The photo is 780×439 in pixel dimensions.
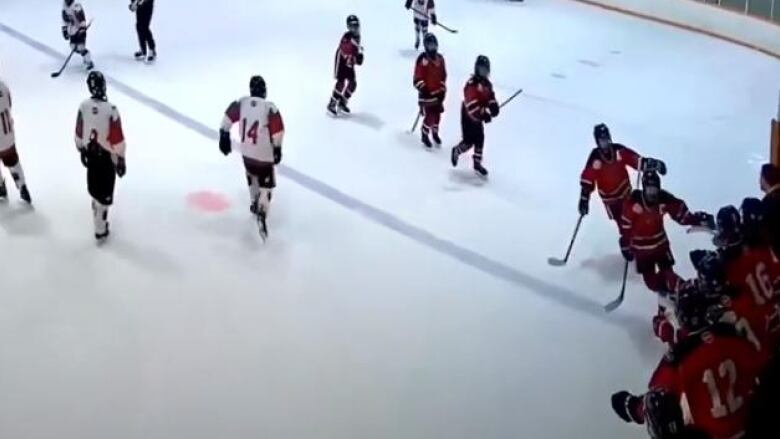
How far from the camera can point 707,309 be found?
377 centimetres

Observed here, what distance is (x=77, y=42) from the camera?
8.96 m

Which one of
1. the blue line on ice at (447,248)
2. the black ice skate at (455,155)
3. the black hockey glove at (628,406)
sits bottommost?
the blue line on ice at (447,248)

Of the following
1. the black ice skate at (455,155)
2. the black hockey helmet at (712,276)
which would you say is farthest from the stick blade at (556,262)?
the black hockey helmet at (712,276)

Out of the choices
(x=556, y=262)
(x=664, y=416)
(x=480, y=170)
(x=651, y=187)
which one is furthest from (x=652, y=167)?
(x=664, y=416)

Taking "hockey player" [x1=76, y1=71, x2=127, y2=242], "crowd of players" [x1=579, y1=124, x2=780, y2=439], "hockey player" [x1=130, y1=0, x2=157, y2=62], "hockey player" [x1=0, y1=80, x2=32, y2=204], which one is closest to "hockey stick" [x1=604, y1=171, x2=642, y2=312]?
"crowd of players" [x1=579, y1=124, x2=780, y2=439]

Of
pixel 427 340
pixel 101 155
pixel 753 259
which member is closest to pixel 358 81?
pixel 101 155

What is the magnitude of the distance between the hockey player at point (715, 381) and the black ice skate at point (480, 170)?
3498 mm

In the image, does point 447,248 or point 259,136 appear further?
point 447,248

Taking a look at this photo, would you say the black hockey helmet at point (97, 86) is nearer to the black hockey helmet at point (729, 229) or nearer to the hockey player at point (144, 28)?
the black hockey helmet at point (729, 229)

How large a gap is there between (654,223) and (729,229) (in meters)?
0.73

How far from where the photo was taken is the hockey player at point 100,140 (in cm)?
574

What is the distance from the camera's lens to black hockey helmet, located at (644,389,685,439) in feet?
10.4

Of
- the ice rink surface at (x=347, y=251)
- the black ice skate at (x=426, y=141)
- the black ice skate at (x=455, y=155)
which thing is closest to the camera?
the ice rink surface at (x=347, y=251)

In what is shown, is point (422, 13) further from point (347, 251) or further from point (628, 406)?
point (628, 406)
